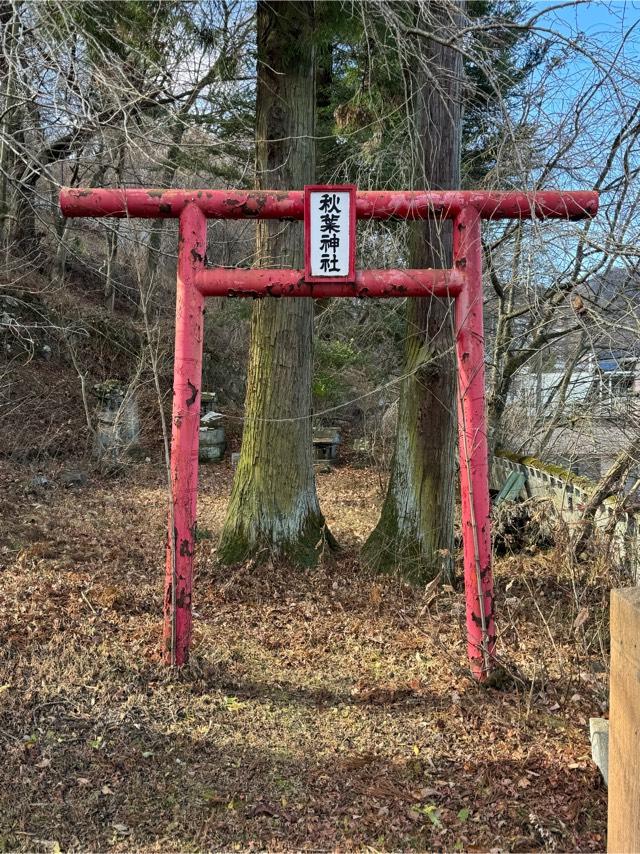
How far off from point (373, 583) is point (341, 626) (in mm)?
786

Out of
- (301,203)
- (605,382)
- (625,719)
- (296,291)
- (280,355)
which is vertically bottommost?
(625,719)

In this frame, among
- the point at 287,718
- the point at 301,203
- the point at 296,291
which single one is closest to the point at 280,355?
the point at 296,291

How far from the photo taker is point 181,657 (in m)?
3.76

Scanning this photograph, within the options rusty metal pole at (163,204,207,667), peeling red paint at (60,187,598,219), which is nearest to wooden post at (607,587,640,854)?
rusty metal pole at (163,204,207,667)

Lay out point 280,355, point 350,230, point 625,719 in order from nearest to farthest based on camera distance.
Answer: point 625,719
point 350,230
point 280,355

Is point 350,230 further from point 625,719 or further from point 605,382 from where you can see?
point 625,719

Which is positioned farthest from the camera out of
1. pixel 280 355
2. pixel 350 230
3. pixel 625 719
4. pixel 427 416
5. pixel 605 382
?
pixel 280 355

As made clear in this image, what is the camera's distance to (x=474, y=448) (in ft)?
12.1

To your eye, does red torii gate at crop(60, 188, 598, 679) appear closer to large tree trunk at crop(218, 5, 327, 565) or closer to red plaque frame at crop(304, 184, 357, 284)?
red plaque frame at crop(304, 184, 357, 284)

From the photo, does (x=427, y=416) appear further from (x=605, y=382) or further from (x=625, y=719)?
(x=625, y=719)

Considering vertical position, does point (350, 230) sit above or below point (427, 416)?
above

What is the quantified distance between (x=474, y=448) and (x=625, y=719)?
206 cm

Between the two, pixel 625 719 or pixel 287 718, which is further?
pixel 287 718

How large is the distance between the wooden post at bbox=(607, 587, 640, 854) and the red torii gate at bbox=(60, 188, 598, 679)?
72.8 inches
